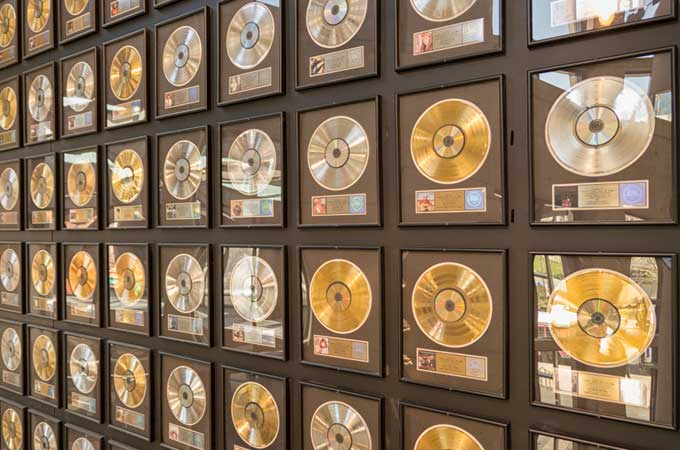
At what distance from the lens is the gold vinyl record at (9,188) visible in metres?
3.21

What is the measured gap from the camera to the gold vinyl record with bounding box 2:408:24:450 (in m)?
3.24

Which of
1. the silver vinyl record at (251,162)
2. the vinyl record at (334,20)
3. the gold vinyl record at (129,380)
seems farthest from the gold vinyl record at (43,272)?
the vinyl record at (334,20)

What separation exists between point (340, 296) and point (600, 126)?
96 centimetres

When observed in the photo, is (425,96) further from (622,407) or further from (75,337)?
(75,337)

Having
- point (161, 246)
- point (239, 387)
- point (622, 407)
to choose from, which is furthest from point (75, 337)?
point (622, 407)

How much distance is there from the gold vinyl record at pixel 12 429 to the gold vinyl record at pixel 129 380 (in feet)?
3.06

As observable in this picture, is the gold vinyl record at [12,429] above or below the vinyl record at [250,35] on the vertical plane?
below

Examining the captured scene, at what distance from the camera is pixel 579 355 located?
60.4 inches

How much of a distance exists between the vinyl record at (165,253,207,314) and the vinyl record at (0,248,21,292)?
123 centimetres

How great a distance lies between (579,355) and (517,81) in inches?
29.7

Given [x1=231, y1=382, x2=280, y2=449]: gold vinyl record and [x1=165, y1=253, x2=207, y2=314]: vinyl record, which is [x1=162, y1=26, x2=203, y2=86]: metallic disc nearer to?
[x1=165, y1=253, x2=207, y2=314]: vinyl record

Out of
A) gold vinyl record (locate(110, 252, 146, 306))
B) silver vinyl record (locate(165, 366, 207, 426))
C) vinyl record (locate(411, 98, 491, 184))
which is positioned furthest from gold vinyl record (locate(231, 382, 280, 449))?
vinyl record (locate(411, 98, 491, 184))

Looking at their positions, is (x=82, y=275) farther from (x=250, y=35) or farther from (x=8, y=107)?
(x=250, y=35)

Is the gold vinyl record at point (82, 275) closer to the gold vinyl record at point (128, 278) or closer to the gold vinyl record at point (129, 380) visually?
the gold vinyl record at point (128, 278)
